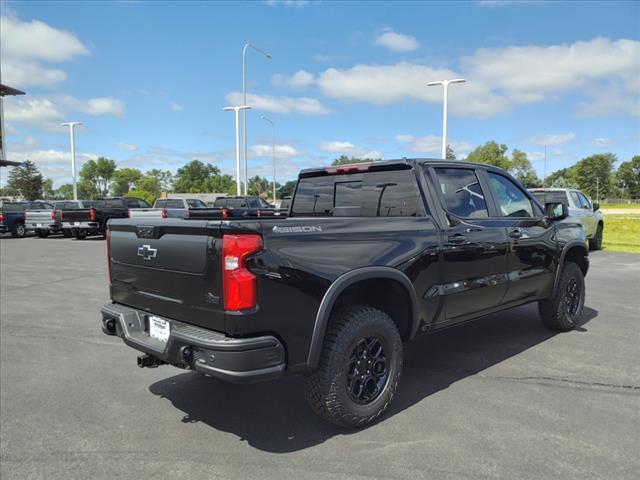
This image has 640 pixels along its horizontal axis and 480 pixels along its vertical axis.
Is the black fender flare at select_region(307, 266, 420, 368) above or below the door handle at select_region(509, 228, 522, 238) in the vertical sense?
below

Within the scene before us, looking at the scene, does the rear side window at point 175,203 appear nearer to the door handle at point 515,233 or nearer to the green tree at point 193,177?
the door handle at point 515,233

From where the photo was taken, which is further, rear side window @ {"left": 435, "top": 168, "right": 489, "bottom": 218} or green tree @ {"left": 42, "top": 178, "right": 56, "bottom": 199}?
green tree @ {"left": 42, "top": 178, "right": 56, "bottom": 199}

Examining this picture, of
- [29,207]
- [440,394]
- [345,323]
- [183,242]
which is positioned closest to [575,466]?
[440,394]

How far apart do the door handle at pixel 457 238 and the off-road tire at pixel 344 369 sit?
947mm

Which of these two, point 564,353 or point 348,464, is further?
point 564,353

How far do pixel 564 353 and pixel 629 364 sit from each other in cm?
55

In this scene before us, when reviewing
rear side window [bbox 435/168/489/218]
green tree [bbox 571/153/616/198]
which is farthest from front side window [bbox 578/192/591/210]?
green tree [bbox 571/153/616/198]

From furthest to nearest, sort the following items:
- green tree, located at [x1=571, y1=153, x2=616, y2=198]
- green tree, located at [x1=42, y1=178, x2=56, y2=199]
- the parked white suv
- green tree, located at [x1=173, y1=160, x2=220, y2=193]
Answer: green tree, located at [x1=173, y1=160, x2=220, y2=193] < green tree, located at [x1=571, y1=153, x2=616, y2=198] < green tree, located at [x1=42, y1=178, x2=56, y2=199] < the parked white suv

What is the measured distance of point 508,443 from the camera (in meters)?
3.07

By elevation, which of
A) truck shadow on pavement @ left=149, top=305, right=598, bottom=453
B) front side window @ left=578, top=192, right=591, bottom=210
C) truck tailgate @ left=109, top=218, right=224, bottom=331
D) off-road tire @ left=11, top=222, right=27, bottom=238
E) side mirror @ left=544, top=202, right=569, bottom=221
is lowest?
truck shadow on pavement @ left=149, top=305, right=598, bottom=453

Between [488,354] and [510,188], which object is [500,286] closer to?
[488,354]

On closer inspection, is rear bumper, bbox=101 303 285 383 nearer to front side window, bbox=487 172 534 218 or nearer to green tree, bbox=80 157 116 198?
front side window, bbox=487 172 534 218

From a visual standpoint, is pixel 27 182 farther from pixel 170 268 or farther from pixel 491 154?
pixel 170 268

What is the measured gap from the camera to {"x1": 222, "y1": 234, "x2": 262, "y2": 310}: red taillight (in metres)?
2.72
